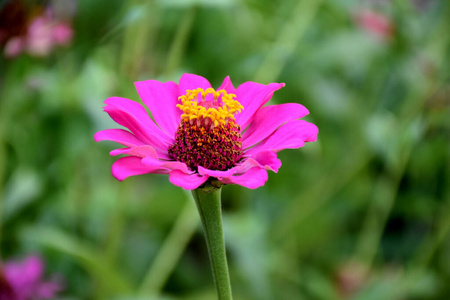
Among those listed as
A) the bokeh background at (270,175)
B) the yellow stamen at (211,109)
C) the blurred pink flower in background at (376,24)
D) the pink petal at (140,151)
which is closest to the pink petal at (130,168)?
the pink petal at (140,151)

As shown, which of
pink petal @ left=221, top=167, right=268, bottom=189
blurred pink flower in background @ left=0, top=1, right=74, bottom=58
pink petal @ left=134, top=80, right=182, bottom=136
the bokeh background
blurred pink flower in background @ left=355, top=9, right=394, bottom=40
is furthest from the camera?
blurred pink flower in background @ left=355, top=9, right=394, bottom=40

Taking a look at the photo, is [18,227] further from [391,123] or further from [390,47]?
[390,47]

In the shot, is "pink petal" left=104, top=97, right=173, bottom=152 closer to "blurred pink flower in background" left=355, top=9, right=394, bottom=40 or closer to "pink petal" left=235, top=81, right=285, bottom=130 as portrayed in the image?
"pink petal" left=235, top=81, right=285, bottom=130

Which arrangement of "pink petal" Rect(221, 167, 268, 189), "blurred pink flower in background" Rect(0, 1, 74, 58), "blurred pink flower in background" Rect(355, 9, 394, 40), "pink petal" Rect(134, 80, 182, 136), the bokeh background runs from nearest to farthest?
"pink petal" Rect(221, 167, 268, 189), "pink petal" Rect(134, 80, 182, 136), "blurred pink flower in background" Rect(0, 1, 74, 58), the bokeh background, "blurred pink flower in background" Rect(355, 9, 394, 40)

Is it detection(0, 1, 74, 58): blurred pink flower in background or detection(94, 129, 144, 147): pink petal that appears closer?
detection(94, 129, 144, 147): pink petal

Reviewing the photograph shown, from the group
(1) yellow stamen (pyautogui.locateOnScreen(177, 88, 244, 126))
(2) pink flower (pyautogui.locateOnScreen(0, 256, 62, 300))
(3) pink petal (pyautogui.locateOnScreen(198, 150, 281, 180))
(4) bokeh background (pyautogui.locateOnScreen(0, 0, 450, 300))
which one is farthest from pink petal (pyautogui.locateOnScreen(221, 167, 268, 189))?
(2) pink flower (pyautogui.locateOnScreen(0, 256, 62, 300))

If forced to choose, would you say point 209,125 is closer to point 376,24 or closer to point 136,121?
point 136,121

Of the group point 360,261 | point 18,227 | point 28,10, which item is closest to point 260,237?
point 360,261

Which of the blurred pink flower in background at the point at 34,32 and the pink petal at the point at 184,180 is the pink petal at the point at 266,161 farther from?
the blurred pink flower in background at the point at 34,32
